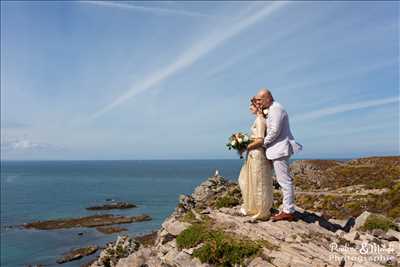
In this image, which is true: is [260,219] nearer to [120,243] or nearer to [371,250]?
[371,250]

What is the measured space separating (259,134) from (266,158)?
84cm

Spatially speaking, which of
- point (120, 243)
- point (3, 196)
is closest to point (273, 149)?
point (120, 243)

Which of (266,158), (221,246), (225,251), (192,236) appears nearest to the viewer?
(225,251)

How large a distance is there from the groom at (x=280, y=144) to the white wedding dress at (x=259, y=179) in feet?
0.90

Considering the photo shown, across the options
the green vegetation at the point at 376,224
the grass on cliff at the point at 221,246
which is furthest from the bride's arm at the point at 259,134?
the green vegetation at the point at 376,224

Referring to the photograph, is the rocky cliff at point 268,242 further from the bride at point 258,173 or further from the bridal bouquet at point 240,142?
the bridal bouquet at point 240,142

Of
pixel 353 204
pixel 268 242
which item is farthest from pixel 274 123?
pixel 353 204

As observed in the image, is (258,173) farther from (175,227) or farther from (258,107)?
(175,227)

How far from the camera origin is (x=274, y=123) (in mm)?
11367

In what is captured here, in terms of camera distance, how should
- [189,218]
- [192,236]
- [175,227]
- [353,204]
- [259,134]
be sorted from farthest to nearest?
[353,204], [189,218], [175,227], [259,134], [192,236]

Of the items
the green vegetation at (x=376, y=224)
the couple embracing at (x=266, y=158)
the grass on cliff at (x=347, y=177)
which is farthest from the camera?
the grass on cliff at (x=347, y=177)

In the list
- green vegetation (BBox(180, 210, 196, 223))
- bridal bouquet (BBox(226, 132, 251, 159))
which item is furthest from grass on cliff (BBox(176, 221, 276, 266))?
bridal bouquet (BBox(226, 132, 251, 159))

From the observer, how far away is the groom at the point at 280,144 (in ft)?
37.6

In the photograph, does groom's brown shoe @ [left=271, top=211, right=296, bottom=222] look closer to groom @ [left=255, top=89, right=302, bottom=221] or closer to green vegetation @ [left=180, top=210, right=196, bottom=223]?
groom @ [left=255, top=89, right=302, bottom=221]
